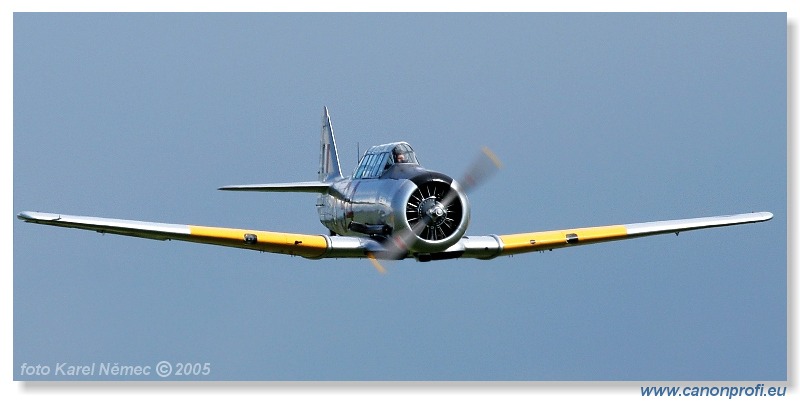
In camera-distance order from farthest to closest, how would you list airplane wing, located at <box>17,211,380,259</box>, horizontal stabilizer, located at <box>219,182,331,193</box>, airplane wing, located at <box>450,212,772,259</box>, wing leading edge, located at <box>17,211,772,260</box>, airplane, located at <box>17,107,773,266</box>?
horizontal stabilizer, located at <box>219,182,331,193</box> < airplane wing, located at <box>450,212,772,259</box> < airplane, located at <box>17,107,773,266</box> < wing leading edge, located at <box>17,211,772,260</box> < airplane wing, located at <box>17,211,380,259</box>


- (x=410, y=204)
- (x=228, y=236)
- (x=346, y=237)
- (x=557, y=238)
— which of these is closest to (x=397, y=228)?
(x=410, y=204)

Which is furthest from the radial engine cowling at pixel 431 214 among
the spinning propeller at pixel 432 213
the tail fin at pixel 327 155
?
the tail fin at pixel 327 155

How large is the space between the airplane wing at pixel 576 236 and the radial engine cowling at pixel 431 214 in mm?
1013

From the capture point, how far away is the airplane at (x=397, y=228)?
2844cm

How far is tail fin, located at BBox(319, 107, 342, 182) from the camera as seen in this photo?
130 ft

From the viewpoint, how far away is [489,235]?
3089 cm

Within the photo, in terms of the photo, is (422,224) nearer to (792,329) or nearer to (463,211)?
(463,211)

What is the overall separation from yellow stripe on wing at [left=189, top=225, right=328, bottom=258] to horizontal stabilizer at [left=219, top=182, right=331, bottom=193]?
5.52 meters

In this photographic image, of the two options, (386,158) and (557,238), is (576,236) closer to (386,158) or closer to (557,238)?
(557,238)

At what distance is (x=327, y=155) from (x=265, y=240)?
11704 millimetres

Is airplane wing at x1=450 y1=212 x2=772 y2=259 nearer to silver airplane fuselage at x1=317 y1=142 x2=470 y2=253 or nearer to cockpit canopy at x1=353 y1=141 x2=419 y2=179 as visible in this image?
silver airplane fuselage at x1=317 y1=142 x2=470 y2=253

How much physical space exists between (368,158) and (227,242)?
4423 millimetres

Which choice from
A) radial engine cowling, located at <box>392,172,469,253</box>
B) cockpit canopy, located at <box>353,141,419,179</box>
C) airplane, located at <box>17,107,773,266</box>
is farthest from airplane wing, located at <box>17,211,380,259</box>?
cockpit canopy, located at <box>353,141,419,179</box>

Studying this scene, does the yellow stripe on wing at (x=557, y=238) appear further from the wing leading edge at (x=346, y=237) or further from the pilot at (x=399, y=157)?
the pilot at (x=399, y=157)
